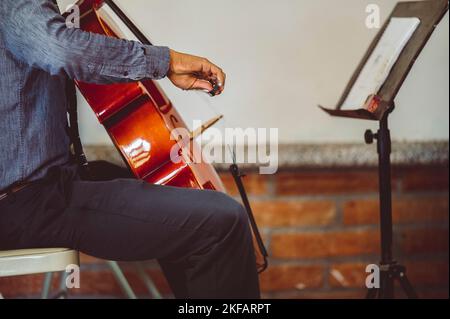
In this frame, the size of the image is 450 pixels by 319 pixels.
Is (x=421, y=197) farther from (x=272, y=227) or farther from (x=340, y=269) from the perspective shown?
(x=272, y=227)

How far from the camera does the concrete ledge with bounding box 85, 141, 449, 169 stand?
1573 millimetres

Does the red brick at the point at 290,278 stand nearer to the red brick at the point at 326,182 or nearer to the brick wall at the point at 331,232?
the brick wall at the point at 331,232

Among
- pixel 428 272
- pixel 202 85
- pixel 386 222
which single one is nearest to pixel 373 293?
pixel 386 222

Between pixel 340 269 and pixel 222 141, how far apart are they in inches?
19.4

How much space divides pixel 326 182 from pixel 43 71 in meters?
0.87

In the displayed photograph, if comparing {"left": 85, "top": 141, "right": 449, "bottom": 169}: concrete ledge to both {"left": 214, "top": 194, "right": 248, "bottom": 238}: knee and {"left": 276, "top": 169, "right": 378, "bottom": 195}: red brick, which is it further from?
{"left": 214, "top": 194, "right": 248, "bottom": 238}: knee

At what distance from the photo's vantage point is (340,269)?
5.48 ft

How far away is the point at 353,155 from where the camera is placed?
1.59 meters

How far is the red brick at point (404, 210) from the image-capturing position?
1648mm

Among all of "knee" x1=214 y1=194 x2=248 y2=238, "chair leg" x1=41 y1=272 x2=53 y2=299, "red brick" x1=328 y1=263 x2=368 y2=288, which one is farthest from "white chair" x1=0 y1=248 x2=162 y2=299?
"red brick" x1=328 y1=263 x2=368 y2=288

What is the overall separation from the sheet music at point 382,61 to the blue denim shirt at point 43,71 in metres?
0.43

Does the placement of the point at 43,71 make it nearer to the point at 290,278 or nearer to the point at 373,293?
the point at 373,293

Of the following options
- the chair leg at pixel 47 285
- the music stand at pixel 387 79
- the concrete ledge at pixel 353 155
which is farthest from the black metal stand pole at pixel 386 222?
the chair leg at pixel 47 285
